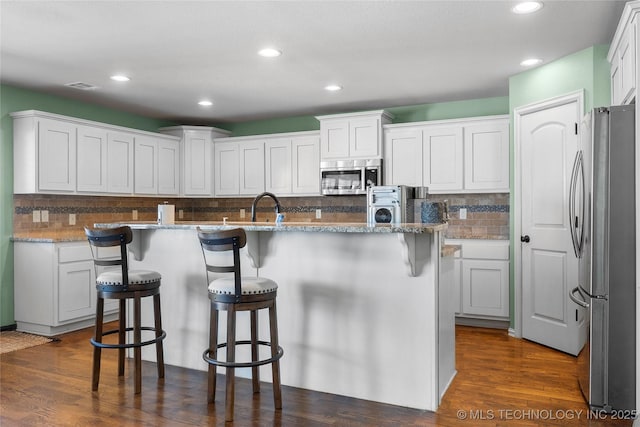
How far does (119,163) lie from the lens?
5.78 m

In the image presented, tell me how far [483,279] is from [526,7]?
2800 millimetres

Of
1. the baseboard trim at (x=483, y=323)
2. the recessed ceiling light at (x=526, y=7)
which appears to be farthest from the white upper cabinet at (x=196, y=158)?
the recessed ceiling light at (x=526, y=7)

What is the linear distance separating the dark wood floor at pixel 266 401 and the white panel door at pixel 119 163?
7.83 ft

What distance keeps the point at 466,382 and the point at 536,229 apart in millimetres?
1694

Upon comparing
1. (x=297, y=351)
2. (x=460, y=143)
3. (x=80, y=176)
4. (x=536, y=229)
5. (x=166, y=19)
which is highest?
(x=166, y=19)

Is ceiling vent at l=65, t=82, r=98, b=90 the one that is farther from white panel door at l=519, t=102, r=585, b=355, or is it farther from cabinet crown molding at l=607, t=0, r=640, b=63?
cabinet crown molding at l=607, t=0, r=640, b=63

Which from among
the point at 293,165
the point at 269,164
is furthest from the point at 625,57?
the point at 269,164

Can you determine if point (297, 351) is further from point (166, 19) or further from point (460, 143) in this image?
point (460, 143)

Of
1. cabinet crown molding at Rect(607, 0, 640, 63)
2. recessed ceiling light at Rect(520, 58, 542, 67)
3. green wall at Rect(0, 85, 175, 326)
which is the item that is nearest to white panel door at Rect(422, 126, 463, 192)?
recessed ceiling light at Rect(520, 58, 542, 67)

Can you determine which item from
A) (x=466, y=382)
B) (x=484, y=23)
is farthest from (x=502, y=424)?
(x=484, y=23)

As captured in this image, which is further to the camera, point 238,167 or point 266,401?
point 238,167

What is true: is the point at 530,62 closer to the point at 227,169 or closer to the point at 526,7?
the point at 526,7

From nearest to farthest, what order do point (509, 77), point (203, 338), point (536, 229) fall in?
point (203, 338) → point (536, 229) → point (509, 77)

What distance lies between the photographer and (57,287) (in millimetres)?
4715
